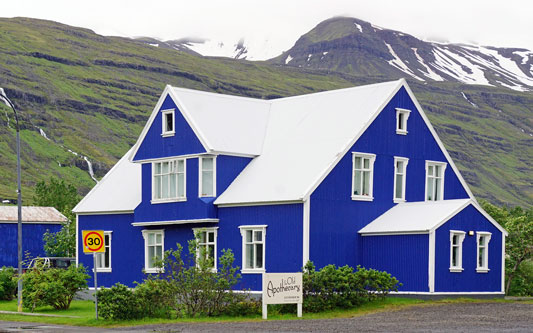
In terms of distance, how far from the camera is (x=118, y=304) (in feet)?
114

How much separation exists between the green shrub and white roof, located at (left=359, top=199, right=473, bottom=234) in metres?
13.1

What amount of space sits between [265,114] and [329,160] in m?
8.82

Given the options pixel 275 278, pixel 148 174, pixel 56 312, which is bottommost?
pixel 56 312

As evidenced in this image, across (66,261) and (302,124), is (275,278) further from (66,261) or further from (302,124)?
(66,261)

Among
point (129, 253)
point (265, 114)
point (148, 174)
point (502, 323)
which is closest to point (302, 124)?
point (265, 114)

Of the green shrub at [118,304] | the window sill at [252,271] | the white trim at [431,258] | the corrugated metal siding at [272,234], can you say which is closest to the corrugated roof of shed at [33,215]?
the corrugated metal siding at [272,234]

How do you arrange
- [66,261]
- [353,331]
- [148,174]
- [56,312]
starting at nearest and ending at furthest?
[353,331]
[56,312]
[148,174]
[66,261]

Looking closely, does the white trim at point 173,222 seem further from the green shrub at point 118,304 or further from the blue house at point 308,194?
the green shrub at point 118,304

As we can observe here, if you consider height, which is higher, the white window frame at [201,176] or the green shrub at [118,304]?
the white window frame at [201,176]

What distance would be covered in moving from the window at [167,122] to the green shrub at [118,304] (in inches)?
553

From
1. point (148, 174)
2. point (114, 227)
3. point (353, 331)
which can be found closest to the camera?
point (353, 331)

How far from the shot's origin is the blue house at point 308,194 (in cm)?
4178

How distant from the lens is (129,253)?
50500 mm

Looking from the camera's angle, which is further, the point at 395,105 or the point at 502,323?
the point at 395,105
